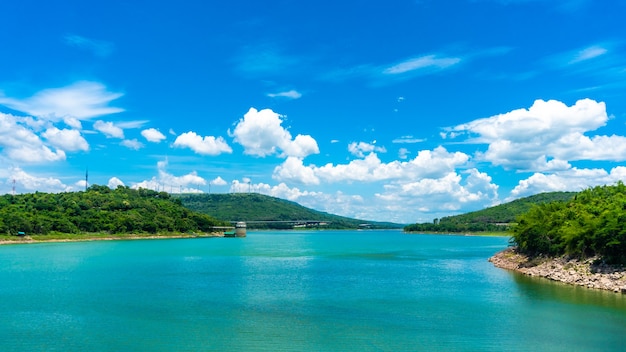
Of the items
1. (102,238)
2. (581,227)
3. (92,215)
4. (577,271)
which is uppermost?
(92,215)

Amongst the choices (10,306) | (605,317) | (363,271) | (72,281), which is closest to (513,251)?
(363,271)

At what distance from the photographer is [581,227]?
43.8 m

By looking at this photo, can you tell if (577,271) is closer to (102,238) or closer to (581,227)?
(581,227)

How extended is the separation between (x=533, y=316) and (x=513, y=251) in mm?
38523

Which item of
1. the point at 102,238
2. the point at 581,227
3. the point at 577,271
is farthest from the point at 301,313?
the point at 102,238

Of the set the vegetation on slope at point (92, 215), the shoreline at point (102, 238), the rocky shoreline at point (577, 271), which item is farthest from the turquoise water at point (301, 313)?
the vegetation on slope at point (92, 215)

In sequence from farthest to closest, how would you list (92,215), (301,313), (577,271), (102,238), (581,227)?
(92,215)
(102,238)
(581,227)
(577,271)
(301,313)

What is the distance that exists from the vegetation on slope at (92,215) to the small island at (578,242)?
336ft

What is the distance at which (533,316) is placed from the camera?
2847 cm

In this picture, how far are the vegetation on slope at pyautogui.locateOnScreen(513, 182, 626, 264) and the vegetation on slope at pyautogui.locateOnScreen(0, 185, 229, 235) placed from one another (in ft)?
338

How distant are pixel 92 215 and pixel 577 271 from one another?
426 ft

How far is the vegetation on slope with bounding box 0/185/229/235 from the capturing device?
11156 centimetres

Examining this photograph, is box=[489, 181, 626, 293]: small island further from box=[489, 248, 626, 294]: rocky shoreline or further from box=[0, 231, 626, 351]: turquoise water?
box=[0, 231, 626, 351]: turquoise water

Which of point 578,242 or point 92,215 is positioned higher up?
point 92,215
